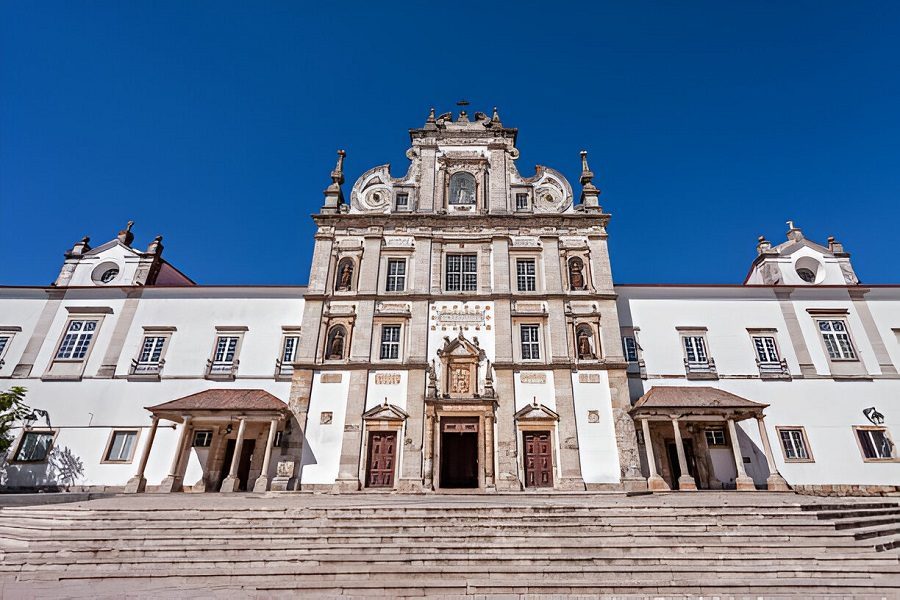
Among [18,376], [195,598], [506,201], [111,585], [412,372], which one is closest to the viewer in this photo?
[195,598]

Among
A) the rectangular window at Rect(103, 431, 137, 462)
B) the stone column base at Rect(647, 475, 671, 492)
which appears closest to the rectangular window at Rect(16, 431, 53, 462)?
the rectangular window at Rect(103, 431, 137, 462)

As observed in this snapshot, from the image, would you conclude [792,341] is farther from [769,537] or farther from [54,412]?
[54,412]

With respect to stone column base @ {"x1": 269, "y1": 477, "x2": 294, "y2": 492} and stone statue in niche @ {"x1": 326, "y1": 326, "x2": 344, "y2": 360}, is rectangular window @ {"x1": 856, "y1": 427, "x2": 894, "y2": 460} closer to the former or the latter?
stone statue in niche @ {"x1": 326, "y1": 326, "x2": 344, "y2": 360}

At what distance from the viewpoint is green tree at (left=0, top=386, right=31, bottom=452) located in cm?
1881

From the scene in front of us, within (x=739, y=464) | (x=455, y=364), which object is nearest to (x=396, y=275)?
(x=455, y=364)

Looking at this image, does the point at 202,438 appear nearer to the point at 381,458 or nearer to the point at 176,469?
the point at 176,469

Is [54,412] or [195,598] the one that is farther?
[54,412]

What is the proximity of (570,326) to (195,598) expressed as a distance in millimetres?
16651

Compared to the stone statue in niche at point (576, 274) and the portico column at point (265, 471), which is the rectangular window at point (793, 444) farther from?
the portico column at point (265, 471)

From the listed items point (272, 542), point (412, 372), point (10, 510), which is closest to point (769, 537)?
point (272, 542)

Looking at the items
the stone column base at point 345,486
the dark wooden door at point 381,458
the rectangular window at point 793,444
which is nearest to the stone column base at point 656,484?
the rectangular window at point 793,444

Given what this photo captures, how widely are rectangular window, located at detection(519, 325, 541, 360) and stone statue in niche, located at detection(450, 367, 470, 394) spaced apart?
2.69m

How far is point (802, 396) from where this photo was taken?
2073 cm

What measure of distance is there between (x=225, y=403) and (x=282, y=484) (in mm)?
4487
